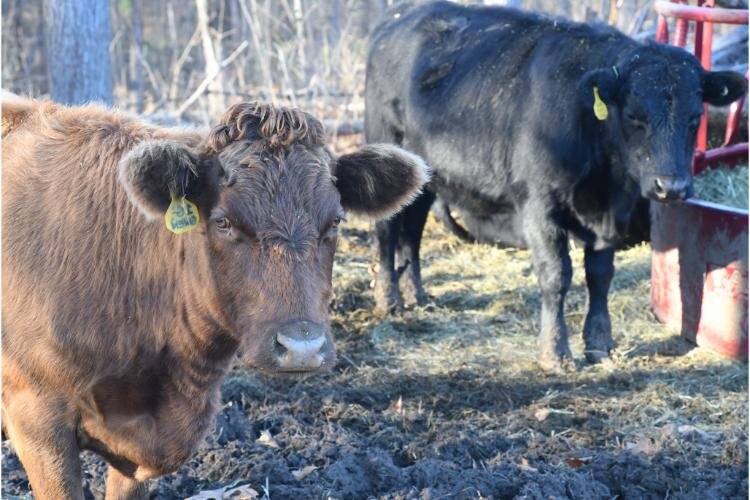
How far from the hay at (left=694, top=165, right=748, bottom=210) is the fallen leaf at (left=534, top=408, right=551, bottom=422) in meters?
2.64

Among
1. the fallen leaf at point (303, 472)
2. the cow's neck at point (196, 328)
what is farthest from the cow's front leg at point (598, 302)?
the cow's neck at point (196, 328)

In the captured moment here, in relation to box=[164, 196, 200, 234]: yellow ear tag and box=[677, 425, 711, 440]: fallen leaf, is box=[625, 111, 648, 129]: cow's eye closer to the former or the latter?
box=[677, 425, 711, 440]: fallen leaf

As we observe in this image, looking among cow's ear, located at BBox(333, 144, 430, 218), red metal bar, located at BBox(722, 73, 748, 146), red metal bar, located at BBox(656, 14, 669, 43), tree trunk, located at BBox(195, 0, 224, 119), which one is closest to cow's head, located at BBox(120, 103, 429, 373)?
cow's ear, located at BBox(333, 144, 430, 218)

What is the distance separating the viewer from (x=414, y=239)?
809 centimetres

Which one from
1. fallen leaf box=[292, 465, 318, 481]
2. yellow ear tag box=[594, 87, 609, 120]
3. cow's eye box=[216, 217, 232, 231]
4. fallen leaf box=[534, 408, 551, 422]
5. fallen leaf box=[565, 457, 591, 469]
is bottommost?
fallen leaf box=[534, 408, 551, 422]

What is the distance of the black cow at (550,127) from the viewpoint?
6.20m

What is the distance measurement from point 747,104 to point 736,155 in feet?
4.36

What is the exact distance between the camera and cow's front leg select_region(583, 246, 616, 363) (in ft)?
22.0

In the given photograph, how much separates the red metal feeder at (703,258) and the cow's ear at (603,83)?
104 cm

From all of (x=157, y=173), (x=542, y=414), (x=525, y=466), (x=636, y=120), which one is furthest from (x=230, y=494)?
(x=636, y=120)

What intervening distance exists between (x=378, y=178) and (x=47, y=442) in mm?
1561

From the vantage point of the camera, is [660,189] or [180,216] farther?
[660,189]

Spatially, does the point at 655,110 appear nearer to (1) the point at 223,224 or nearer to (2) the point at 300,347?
(1) the point at 223,224

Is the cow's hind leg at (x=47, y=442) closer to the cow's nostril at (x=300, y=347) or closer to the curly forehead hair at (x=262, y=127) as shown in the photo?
the cow's nostril at (x=300, y=347)
